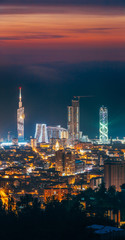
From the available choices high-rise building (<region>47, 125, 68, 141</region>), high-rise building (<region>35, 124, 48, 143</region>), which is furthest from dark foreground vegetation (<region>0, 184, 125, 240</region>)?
high-rise building (<region>35, 124, 48, 143</region>)

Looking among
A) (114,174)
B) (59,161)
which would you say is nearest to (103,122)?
(59,161)

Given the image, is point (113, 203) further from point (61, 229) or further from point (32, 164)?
point (32, 164)

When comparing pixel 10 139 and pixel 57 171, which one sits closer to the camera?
pixel 57 171

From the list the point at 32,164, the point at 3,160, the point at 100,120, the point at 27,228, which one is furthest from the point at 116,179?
the point at 100,120

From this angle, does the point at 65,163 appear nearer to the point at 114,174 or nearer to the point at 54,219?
the point at 114,174

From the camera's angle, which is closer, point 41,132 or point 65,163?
point 65,163

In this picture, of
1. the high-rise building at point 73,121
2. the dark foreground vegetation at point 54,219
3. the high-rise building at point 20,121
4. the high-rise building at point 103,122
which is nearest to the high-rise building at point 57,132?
the high-rise building at point 73,121
